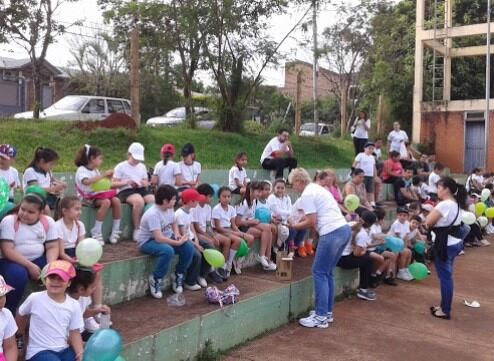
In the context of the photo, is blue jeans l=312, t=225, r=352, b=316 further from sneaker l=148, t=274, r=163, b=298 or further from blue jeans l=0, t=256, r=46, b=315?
blue jeans l=0, t=256, r=46, b=315

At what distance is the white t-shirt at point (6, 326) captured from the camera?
10.4ft

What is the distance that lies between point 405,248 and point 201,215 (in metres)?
3.58

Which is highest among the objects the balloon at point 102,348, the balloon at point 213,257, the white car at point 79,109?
the white car at point 79,109

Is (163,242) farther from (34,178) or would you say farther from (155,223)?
(34,178)

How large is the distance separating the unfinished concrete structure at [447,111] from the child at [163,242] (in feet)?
58.5

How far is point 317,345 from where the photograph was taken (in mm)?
5262

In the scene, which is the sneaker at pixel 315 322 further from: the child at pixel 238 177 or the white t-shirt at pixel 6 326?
the white t-shirt at pixel 6 326

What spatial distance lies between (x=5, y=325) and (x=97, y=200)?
117 inches

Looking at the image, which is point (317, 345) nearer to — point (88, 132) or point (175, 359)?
point (175, 359)

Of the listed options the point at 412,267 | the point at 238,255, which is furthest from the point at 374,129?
the point at 238,255

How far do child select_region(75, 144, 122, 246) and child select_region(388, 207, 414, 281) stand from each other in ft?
14.0

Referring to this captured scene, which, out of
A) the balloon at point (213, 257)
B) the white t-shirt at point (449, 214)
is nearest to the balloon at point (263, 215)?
the balloon at point (213, 257)

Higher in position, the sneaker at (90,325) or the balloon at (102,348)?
the balloon at (102,348)

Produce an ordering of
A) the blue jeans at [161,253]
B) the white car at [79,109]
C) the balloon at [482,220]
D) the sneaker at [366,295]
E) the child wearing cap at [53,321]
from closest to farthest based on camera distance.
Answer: the child wearing cap at [53,321], the blue jeans at [161,253], the sneaker at [366,295], the balloon at [482,220], the white car at [79,109]
